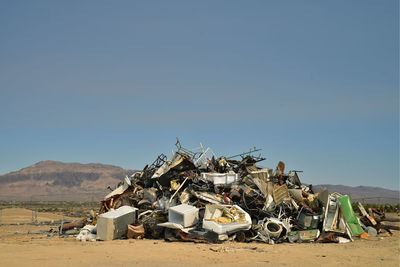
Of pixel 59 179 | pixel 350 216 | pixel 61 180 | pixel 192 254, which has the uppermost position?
pixel 59 179

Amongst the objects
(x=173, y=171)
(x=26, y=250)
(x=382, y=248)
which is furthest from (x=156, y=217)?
(x=382, y=248)

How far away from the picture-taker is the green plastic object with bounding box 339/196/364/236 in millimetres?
17516

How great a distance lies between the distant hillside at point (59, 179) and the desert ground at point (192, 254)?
131 m

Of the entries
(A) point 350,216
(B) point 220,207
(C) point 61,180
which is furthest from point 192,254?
(C) point 61,180

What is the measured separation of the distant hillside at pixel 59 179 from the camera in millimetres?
151625

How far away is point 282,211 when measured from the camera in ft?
57.6

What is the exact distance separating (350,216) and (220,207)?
6.04 m

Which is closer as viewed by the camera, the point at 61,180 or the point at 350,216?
the point at 350,216

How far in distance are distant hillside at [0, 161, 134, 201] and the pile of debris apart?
127482 mm

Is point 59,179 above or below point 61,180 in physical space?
above

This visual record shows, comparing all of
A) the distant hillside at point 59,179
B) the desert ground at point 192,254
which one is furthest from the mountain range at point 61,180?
the desert ground at point 192,254

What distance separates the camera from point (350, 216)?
17.6 metres

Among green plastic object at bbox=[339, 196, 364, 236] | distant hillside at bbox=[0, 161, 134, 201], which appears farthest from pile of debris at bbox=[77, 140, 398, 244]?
distant hillside at bbox=[0, 161, 134, 201]

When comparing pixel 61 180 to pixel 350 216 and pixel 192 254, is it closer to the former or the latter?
pixel 350 216
